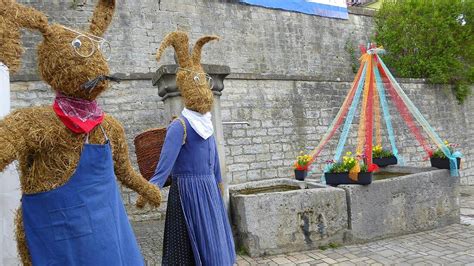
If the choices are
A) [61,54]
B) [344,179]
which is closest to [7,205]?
[61,54]

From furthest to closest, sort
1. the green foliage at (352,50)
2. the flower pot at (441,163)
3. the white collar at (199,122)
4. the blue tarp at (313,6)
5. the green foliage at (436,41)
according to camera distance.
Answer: the green foliage at (352,50), the blue tarp at (313,6), the green foliage at (436,41), the flower pot at (441,163), the white collar at (199,122)

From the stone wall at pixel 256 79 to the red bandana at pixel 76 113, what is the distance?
455 centimetres

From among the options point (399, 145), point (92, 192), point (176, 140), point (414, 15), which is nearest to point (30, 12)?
point (92, 192)

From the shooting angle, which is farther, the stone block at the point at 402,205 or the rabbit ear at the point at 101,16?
the stone block at the point at 402,205

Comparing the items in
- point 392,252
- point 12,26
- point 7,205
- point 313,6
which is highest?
point 313,6

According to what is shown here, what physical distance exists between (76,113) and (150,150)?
1.02m

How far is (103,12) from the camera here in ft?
6.63

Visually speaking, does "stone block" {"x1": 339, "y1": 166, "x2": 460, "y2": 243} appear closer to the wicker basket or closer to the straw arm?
the wicker basket

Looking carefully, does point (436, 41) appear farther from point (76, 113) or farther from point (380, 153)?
point (76, 113)

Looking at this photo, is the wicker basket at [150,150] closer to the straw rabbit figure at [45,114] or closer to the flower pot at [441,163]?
the straw rabbit figure at [45,114]

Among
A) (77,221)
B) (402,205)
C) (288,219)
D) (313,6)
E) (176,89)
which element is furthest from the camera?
(313,6)

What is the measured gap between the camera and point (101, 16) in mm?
2012

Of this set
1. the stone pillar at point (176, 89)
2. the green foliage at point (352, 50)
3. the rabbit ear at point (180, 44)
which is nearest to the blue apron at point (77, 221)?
the rabbit ear at point (180, 44)

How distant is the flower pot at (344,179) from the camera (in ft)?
Answer: 14.8
